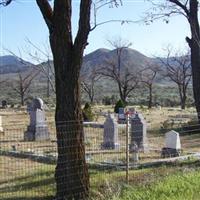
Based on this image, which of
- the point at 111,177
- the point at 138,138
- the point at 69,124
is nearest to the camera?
the point at 69,124

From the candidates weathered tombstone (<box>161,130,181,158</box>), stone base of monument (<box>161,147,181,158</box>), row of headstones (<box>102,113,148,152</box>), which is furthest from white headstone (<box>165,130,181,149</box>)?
row of headstones (<box>102,113,148,152</box>)

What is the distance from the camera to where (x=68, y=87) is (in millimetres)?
9102

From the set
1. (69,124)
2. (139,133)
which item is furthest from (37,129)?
(69,124)

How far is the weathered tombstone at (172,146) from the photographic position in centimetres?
1574

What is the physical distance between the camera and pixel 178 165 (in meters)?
13.4

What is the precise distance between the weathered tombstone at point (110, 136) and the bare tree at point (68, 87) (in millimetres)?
8611

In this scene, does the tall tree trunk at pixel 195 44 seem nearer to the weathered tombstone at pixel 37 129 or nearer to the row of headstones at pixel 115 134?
the row of headstones at pixel 115 134

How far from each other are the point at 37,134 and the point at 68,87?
12944 millimetres

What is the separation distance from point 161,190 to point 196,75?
1817 cm

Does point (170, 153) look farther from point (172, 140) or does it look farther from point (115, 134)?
point (115, 134)

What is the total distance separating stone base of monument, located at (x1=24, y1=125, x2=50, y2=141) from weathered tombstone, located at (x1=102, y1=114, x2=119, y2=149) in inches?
149

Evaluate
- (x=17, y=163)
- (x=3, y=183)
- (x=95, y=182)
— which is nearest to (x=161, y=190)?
(x=95, y=182)

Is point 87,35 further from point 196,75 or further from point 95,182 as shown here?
point 196,75

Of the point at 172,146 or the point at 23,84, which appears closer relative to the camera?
the point at 172,146
